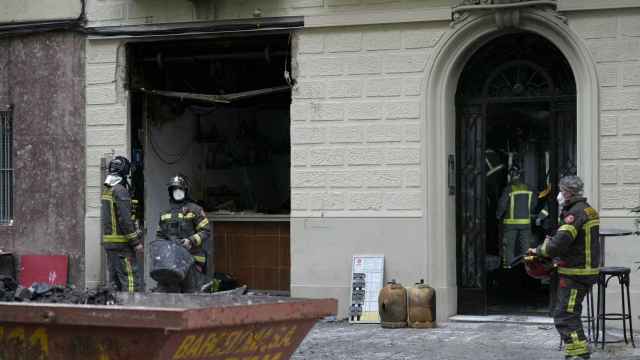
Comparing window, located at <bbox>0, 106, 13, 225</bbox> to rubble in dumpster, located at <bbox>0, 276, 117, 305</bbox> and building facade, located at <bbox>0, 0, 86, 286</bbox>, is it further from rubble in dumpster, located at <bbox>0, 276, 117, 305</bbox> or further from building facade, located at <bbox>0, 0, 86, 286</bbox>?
rubble in dumpster, located at <bbox>0, 276, 117, 305</bbox>

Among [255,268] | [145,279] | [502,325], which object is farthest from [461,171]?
[145,279]

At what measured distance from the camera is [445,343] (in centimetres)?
1334

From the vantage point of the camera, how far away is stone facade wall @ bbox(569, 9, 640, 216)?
14188mm

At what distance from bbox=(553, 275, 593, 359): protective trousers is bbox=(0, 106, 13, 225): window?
360 inches

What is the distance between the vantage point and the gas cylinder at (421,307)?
14672 mm

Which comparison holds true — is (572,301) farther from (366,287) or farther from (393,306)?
(366,287)

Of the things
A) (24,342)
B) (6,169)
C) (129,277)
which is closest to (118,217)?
(129,277)

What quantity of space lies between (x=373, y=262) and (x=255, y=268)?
2.81m

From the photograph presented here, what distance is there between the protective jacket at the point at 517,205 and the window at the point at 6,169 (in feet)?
23.5

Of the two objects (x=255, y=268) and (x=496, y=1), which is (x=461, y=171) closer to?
(x=496, y=1)

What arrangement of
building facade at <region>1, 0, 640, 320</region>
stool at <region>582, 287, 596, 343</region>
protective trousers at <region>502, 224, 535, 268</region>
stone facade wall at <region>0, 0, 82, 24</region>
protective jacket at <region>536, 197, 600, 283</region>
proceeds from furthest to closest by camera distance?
stone facade wall at <region>0, 0, 82, 24</region>, protective trousers at <region>502, 224, 535, 268</region>, building facade at <region>1, 0, 640, 320</region>, stool at <region>582, 287, 596, 343</region>, protective jacket at <region>536, 197, 600, 283</region>

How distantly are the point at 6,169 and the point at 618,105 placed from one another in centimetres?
884

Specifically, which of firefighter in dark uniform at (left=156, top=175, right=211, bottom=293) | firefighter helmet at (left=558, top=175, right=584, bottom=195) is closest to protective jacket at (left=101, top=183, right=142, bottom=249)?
firefighter in dark uniform at (left=156, top=175, right=211, bottom=293)

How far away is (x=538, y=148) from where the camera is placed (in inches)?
604
